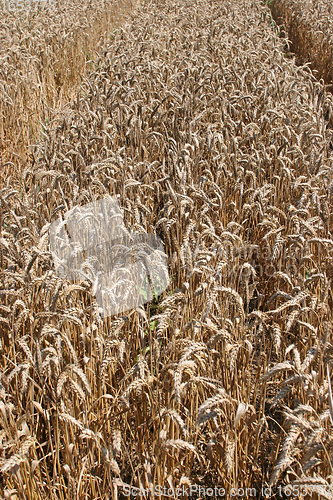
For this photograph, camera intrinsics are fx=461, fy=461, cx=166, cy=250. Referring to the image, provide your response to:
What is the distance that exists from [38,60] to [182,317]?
16.9ft

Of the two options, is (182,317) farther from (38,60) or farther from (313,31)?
(313,31)

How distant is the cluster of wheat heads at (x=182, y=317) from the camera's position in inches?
57.3

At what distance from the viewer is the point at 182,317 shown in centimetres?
172

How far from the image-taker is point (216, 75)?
4660 mm

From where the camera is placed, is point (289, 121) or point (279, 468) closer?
point (279, 468)

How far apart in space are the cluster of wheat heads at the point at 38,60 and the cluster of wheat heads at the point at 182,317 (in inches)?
34.1

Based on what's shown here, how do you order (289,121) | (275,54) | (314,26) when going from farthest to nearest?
(314,26) → (275,54) → (289,121)

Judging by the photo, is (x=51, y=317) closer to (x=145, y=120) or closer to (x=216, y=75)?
(x=145, y=120)

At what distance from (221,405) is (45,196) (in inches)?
63.5

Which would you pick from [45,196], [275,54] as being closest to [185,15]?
[275,54]
